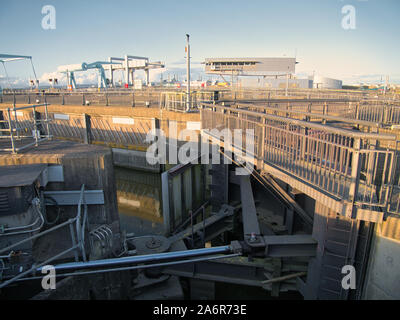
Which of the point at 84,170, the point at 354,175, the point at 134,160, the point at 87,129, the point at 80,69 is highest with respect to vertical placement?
the point at 80,69

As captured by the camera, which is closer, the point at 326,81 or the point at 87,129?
the point at 87,129

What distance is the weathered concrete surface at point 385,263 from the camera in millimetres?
3753

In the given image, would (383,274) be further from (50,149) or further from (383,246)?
(50,149)

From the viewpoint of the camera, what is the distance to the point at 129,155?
20453 mm

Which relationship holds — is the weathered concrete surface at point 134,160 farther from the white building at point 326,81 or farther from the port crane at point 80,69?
the white building at point 326,81

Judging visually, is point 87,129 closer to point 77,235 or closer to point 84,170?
point 84,170

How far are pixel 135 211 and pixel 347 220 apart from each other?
41.6 ft

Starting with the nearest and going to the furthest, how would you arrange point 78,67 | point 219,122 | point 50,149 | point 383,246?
1. point 383,246
2. point 50,149
3. point 219,122
4. point 78,67

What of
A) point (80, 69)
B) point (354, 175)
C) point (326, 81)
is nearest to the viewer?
point (354, 175)

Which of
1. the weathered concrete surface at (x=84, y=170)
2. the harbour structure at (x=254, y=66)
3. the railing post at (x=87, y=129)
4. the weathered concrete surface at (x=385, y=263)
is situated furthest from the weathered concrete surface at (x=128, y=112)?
the harbour structure at (x=254, y=66)

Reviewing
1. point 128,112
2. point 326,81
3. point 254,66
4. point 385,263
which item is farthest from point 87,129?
point 326,81

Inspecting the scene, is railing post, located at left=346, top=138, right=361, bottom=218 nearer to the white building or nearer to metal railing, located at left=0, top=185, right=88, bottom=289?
metal railing, located at left=0, top=185, right=88, bottom=289

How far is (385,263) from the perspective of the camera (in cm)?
392
